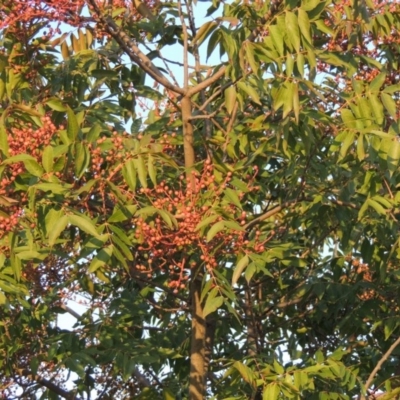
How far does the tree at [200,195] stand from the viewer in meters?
3.18

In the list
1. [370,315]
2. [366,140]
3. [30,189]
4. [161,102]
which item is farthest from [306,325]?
[30,189]

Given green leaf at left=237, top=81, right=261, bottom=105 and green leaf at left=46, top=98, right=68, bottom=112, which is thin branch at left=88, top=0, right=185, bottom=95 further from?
green leaf at left=237, top=81, right=261, bottom=105

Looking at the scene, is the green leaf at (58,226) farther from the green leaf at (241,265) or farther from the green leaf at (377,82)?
the green leaf at (377,82)

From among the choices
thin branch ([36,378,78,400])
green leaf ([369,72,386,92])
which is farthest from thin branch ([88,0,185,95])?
thin branch ([36,378,78,400])

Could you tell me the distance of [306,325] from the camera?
5.11 meters

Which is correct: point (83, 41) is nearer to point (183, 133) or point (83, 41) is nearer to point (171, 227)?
point (183, 133)

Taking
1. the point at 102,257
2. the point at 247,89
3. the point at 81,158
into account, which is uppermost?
the point at 247,89

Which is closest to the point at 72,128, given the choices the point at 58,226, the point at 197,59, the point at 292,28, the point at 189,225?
the point at 58,226

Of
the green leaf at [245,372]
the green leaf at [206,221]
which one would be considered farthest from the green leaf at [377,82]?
the green leaf at [245,372]

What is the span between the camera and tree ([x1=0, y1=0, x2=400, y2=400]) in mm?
3182

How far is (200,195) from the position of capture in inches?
131

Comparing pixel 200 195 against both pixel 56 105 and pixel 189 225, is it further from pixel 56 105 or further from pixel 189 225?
pixel 56 105

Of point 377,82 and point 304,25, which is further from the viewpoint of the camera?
point 377,82

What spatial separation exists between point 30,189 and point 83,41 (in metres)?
1.83
